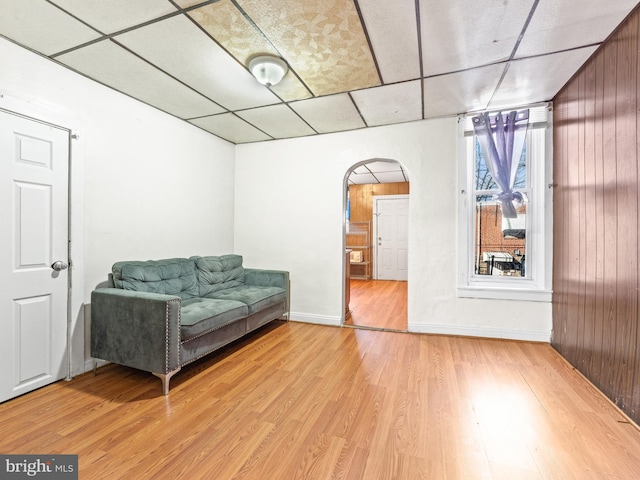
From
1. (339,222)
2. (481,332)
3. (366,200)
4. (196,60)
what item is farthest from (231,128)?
(366,200)

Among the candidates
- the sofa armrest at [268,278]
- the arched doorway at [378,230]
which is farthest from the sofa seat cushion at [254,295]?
the arched doorway at [378,230]

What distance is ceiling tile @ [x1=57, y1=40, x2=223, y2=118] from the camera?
224 cm

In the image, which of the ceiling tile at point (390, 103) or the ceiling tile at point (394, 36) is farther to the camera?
the ceiling tile at point (390, 103)

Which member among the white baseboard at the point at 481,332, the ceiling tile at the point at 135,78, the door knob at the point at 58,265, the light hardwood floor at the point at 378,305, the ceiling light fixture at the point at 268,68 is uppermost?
the ceiling tile at the point at 135,78

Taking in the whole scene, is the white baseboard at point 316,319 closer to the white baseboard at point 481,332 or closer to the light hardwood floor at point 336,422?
the white baseboard at point 481,332

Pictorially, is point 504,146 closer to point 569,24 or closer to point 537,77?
point 537,77

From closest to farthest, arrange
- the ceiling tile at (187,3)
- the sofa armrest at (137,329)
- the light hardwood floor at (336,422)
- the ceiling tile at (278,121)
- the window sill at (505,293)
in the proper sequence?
the light hardwood floor at (336,422), the ceiling tile at (187,3), the sofa armrest at (137,329), the window sill at (505,293), the ceiling tile at (278,121)

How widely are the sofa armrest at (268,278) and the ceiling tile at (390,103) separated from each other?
2194mm

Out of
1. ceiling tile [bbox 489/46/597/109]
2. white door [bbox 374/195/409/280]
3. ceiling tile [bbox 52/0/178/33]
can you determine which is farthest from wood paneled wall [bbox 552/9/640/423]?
white door [bbox 374/195/409/280]

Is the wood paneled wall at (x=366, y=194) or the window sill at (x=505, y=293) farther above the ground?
the wood paneled wall at (x=366, y=194)

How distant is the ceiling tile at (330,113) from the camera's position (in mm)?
3033

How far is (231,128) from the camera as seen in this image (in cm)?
378

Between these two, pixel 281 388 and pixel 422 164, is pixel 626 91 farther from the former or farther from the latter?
pixel 281 388

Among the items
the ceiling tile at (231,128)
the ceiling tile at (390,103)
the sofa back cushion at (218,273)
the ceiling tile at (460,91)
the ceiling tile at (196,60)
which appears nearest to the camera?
the ceiling tile at (196,60)
